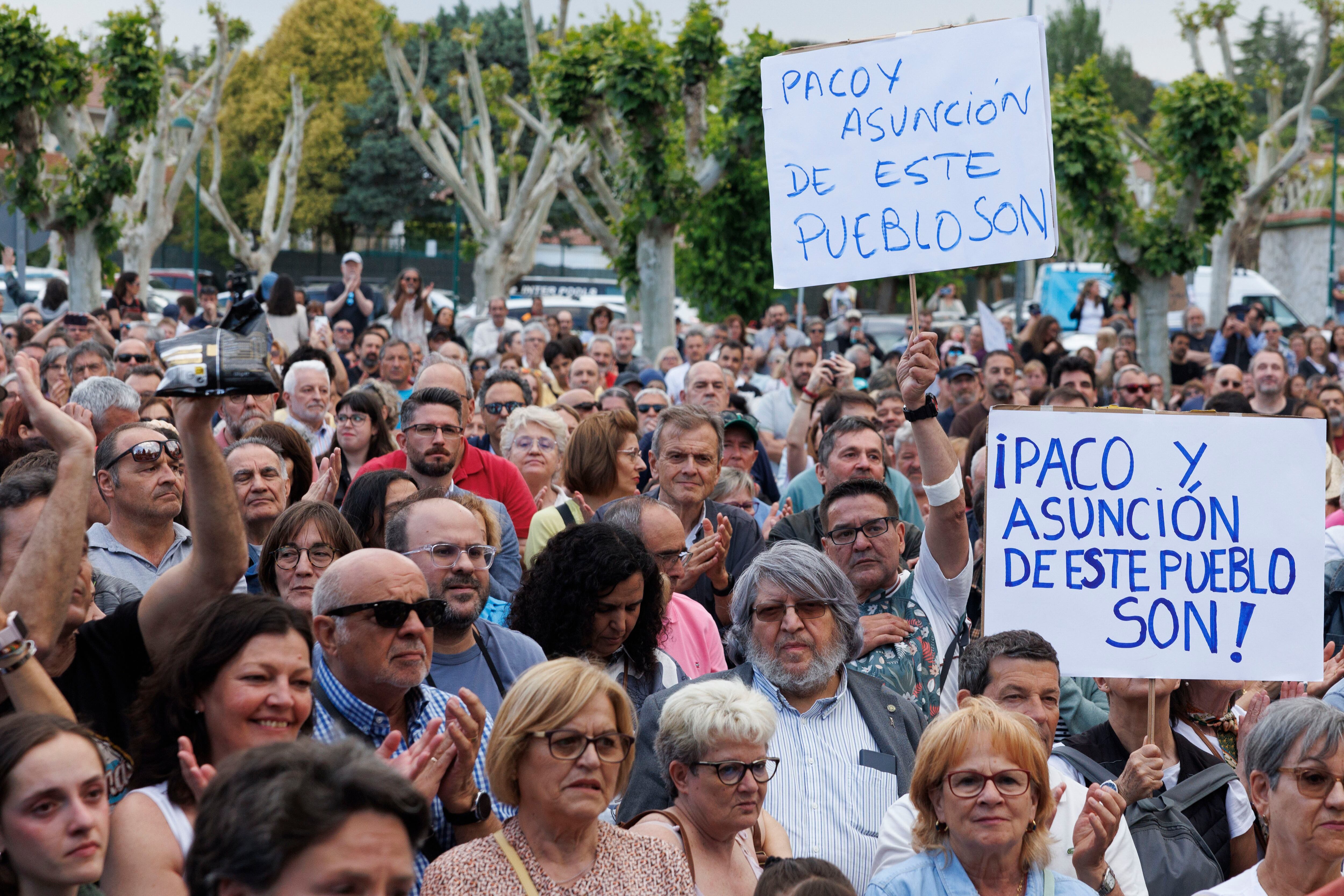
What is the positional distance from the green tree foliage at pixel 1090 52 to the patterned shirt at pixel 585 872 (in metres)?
63.4

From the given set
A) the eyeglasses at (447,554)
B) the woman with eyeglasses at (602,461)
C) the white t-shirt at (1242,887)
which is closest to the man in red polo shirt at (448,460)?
the woman with eyeglasses at (602,461)

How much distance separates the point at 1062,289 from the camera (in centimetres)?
2662

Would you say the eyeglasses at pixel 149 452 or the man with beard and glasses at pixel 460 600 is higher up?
the eyeglasses at pixel 149 452

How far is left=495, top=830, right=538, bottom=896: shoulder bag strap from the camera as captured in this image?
119 inches

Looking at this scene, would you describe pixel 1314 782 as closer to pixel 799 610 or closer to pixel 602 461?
pixel 799 610

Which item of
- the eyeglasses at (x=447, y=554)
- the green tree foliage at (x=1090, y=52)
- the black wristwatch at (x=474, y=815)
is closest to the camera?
the black wristwatch at (x=474, y=815)

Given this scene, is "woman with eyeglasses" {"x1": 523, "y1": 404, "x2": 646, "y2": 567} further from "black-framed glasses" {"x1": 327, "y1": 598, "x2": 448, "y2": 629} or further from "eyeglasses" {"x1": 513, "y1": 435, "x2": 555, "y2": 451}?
"black-framed glasses" {"x1": 327, "y1": 598, "x2": 448, "y2": 629}

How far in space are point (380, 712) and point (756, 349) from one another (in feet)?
40.9

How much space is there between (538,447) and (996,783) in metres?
4.16

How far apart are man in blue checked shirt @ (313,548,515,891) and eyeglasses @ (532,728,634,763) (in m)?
0.26

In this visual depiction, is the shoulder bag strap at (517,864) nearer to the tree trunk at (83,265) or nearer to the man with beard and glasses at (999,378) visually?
the man with beard and glasses at (999,378)

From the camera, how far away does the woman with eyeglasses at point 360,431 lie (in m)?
7.15

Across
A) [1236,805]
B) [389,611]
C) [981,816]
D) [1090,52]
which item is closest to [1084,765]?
[1236,805]

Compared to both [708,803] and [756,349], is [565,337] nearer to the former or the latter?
[756,349]
